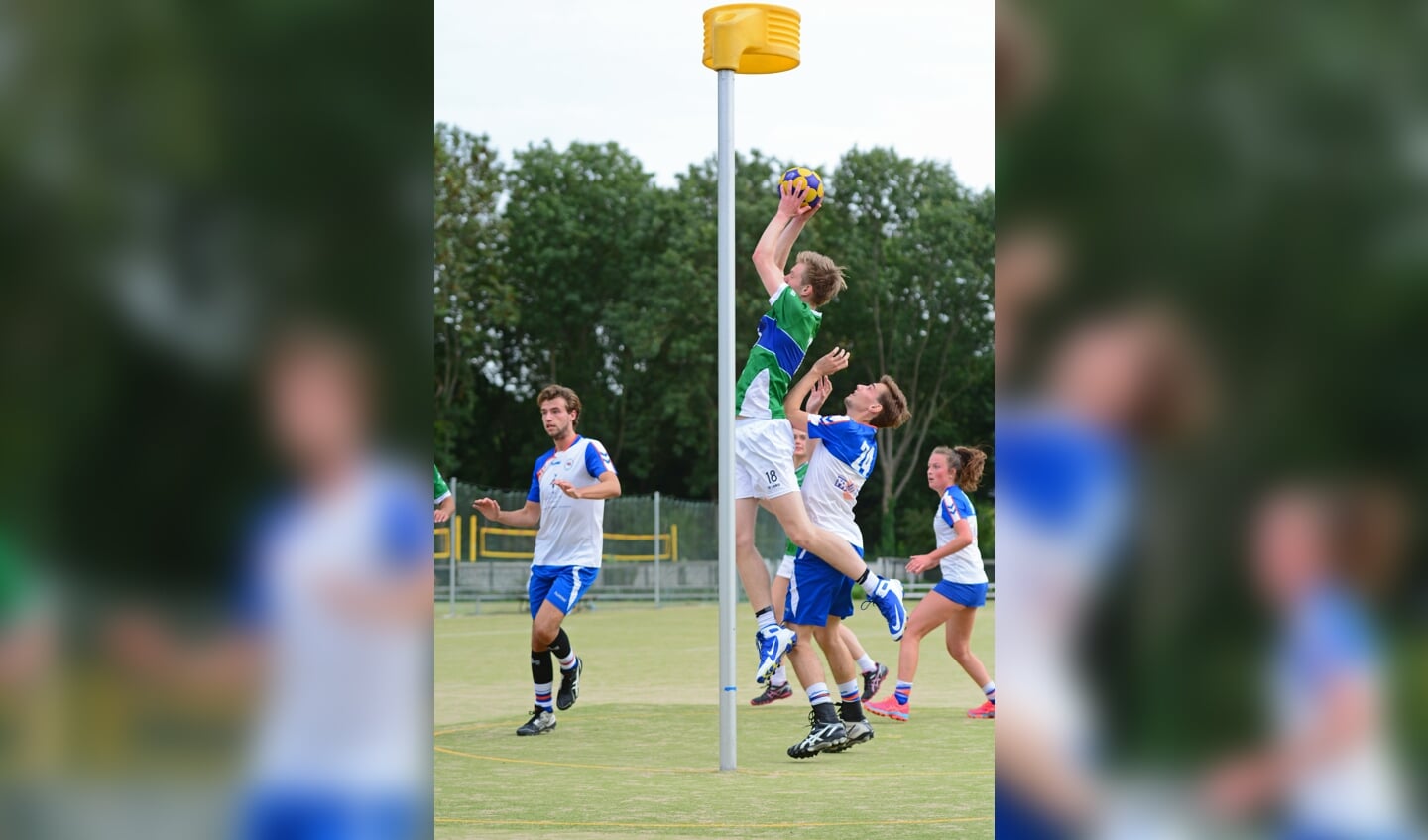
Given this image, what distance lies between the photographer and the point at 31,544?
2.22 meters

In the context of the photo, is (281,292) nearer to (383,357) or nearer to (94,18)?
(383,357)

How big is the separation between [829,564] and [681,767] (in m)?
1.61

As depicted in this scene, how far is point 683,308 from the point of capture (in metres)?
48.7

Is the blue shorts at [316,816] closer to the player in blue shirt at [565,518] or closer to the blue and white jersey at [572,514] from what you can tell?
the player in blue shirt at [565,518]

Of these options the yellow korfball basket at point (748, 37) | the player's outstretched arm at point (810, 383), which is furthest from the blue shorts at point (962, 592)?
the yellow korfball basket at point (748, 37)

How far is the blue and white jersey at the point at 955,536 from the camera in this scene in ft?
37.3

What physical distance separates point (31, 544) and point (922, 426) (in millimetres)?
47232

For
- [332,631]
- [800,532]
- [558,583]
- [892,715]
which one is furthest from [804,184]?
[332,631]

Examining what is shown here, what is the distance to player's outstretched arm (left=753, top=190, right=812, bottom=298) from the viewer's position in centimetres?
785

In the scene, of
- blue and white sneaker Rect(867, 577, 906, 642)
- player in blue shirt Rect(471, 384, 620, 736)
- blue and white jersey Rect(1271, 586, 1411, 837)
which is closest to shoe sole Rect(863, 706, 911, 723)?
blue and white sneaker Rect(867, 577, 906, 642)

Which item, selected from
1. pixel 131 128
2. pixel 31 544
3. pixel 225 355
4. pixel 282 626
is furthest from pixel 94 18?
pixel 282 626

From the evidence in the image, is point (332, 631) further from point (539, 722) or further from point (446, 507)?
point (446, 507)

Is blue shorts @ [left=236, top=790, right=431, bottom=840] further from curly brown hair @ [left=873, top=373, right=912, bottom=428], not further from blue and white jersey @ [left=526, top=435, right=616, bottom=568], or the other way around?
blue and white jersey @ [left=526, top=435, right=616, bottom=568]

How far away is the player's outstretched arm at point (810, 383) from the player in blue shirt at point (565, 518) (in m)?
1.36
